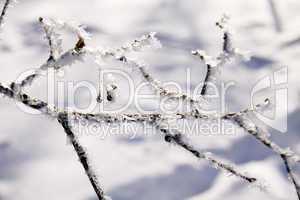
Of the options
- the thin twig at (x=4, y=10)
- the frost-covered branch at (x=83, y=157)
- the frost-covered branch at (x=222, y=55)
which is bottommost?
the frost-covered branch at (x=83, y=157)

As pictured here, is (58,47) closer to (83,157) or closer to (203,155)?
(83,157)

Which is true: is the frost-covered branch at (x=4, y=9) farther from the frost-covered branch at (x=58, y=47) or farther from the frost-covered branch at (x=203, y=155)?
the frost-covered branch at (x=203, y=155)

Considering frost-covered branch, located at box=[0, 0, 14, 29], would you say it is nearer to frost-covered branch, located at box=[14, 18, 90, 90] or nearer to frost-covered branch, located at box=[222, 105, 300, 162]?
frost-covered branch, located at box=[14, 18, 90, 90]

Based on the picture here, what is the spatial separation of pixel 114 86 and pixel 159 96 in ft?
0.66

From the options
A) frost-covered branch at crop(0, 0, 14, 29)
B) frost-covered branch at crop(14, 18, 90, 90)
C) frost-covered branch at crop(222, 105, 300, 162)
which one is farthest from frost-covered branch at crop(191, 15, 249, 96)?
frost-covered branch at crop(0, 0, 14, 29)

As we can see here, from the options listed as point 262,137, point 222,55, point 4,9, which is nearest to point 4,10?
point 4,9

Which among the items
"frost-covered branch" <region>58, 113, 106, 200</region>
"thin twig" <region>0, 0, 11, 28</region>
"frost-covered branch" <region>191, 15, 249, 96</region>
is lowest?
"frost-covered branch" <region>58, 113, 106, 200</region>

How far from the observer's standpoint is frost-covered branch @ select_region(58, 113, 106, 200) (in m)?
1.93

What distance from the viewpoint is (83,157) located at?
1.95m

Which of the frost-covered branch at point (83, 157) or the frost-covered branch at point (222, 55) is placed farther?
the frost-covered branch at point (83, 157)

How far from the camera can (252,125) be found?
1903 mm

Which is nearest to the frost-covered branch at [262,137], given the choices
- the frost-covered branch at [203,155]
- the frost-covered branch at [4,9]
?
the frost-covered branch at [203,155]

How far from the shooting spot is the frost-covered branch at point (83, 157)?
1.93m

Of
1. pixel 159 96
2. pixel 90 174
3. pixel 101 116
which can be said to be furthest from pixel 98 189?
pixel 159 96
